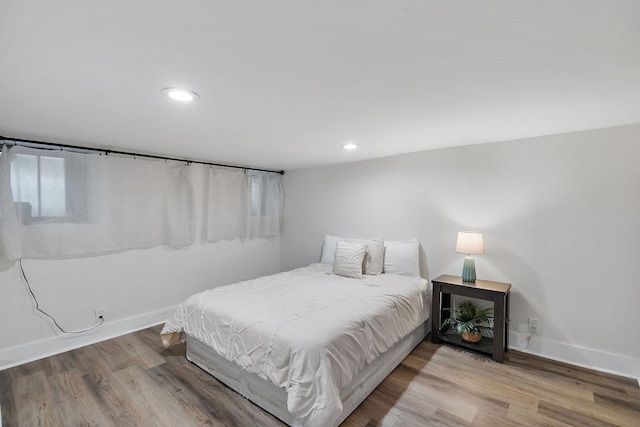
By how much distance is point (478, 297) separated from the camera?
265 centimetres

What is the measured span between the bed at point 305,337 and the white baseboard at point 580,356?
0.95 m

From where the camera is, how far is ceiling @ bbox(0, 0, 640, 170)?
3.24 ft

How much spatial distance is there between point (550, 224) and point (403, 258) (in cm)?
142

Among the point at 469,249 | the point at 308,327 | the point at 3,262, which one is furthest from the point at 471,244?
the point at 3,262

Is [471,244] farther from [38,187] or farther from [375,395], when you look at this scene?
[38,187]

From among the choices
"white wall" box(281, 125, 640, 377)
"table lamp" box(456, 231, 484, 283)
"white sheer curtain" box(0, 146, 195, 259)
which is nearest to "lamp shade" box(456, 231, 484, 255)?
"table lamp" box(456, 231, 484, 283)

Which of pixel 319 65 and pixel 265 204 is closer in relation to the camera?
pixel 319 65

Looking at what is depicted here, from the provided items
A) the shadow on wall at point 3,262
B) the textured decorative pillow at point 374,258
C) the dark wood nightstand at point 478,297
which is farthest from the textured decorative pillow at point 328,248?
the shadow on wall at point 3,262

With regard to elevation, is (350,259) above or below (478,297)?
above

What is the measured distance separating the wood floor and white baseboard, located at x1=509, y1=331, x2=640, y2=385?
0.31ft

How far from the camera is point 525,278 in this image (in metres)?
2.77

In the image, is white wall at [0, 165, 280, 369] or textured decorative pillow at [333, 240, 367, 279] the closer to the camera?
white wall at [0, 165, 280, 369]

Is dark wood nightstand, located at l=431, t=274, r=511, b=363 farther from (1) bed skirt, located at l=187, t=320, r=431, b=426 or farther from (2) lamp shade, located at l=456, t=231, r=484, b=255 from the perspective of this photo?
(1) bed skirt, located at l=187, t=320, r=431, b=426

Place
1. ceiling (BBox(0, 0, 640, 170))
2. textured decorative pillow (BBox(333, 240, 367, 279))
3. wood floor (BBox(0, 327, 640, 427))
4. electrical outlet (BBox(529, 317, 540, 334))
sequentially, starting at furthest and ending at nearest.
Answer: textured decorative pillow (BBox(333, 240, 367, 279)) → electrical outlet (BBox(529, 317, 540, 334)) → wood floor (BBox(0, 327, 640, 427)) → ceiling (BBox(0, 0, 640, 170))
